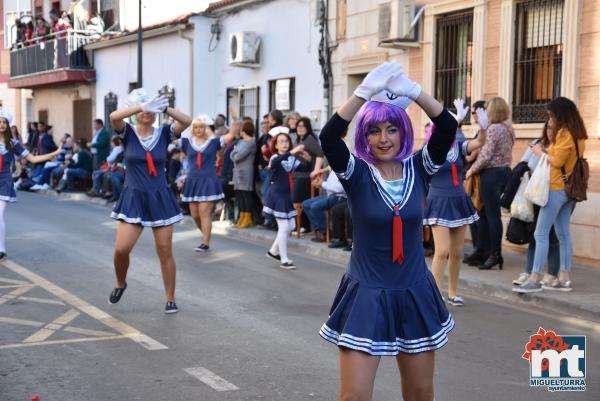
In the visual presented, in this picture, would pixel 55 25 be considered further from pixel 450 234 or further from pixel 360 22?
pixel 450 234

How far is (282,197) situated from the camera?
1151 centimetres

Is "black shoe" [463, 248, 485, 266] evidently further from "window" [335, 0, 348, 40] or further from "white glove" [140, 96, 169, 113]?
"window" [335, 0, 348, 40]

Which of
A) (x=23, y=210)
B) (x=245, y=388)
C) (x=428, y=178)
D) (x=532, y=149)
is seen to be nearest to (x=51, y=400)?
(x=245, y=388)

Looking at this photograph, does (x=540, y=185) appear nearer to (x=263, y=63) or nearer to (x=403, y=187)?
(x=403, y=187)

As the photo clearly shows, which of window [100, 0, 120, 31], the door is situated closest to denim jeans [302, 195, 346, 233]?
window [100, 0, 120, 31]

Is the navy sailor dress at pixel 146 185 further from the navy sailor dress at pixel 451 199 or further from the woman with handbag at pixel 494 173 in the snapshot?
the woman with handbag at pixel 494 173

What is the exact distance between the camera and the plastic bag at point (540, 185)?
29.5 ft

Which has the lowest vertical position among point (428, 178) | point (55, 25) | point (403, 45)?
point (428, 178)

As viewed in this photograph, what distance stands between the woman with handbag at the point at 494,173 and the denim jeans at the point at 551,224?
59.4 inches

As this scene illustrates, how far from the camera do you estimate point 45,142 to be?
2920 centimetres

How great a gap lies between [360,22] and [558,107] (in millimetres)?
8495

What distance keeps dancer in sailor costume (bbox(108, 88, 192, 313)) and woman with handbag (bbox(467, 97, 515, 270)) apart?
4224 millimetres

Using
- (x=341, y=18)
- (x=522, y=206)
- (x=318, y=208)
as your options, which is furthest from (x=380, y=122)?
(x=341, y=18)

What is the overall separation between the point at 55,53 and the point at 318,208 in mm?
21606
